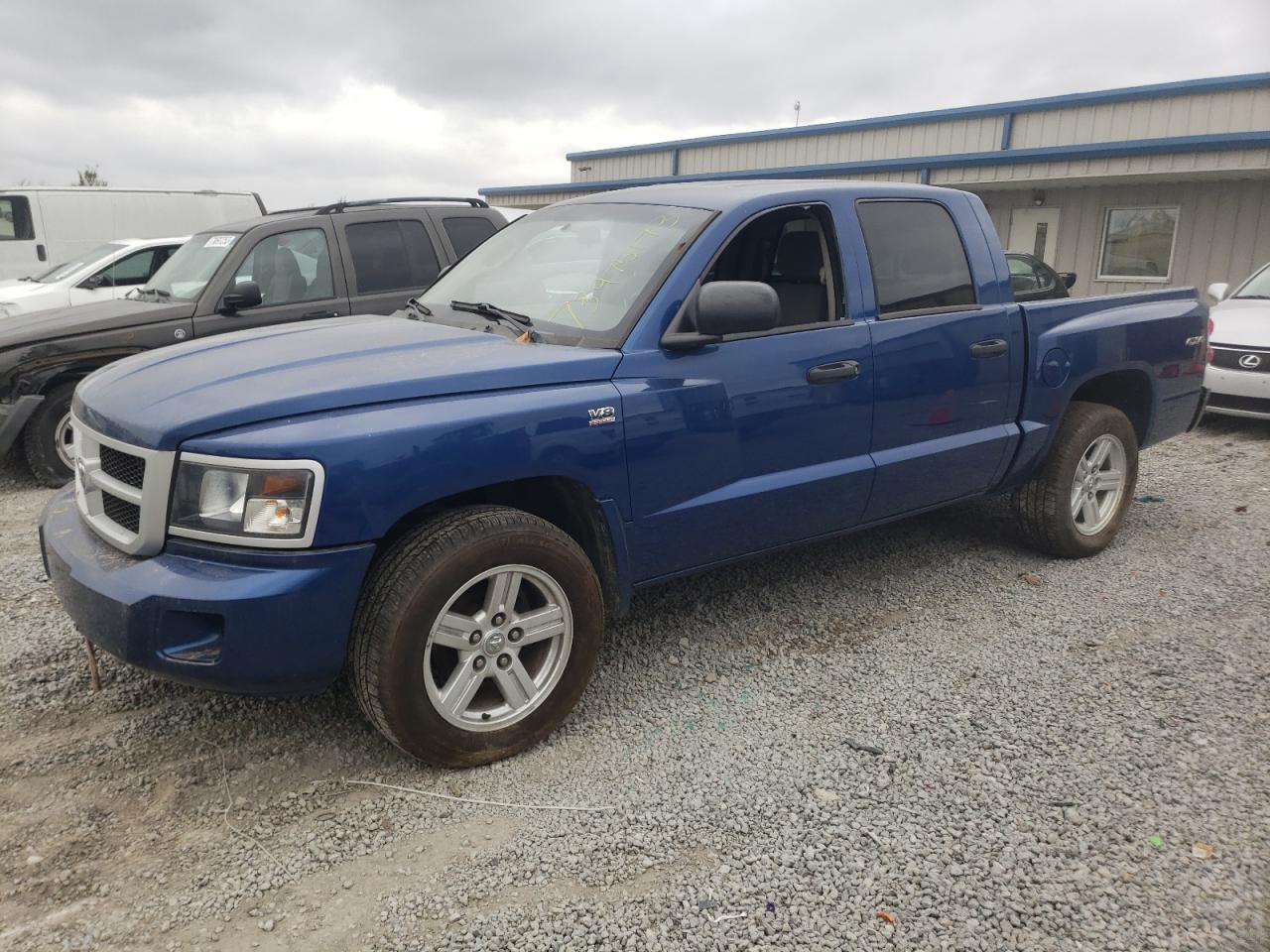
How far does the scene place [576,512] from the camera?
3.26 metres

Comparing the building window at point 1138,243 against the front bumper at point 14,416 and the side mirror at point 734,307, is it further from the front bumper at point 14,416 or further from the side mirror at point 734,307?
the front bumper at point 14,416

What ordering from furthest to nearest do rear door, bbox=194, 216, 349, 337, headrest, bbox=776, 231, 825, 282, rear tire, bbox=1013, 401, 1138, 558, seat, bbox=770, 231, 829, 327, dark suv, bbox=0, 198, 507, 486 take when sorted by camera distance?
rear door, bbox=194, 216, 349, 337
dark suv, bbox=0, 198, 507, 486
rear tire, bbox=1013, 401, 1138, 558
headrest, bbox=776, 231, 825, 282
seat, bbox=770, 231, 829, 327

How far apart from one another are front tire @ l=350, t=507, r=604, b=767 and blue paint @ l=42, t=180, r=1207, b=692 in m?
0.11

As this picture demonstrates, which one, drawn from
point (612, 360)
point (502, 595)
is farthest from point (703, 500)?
point (502, 595)

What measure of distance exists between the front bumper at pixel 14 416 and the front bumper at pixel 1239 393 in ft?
29.4

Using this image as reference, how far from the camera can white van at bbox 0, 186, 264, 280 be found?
46.7ft

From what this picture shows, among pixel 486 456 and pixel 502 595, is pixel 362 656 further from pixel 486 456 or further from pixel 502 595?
pixel 486 456

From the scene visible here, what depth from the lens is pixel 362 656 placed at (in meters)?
2.78

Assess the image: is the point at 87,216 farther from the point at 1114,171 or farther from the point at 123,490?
the point at 1114,171

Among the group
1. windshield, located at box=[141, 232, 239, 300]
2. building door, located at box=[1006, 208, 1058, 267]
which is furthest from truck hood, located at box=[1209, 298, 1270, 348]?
windshield, located at box=[141, 232, 239, 300]

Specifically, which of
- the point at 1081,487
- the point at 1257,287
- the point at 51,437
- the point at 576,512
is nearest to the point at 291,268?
the point at 51,437

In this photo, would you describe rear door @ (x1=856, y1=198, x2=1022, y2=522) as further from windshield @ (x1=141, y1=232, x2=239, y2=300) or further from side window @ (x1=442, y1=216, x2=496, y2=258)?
windshield @ (x1=141, y1=232, x2=239, y2=300)

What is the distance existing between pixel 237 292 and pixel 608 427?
445cm

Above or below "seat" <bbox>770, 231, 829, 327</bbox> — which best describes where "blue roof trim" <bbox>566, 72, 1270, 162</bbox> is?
above
